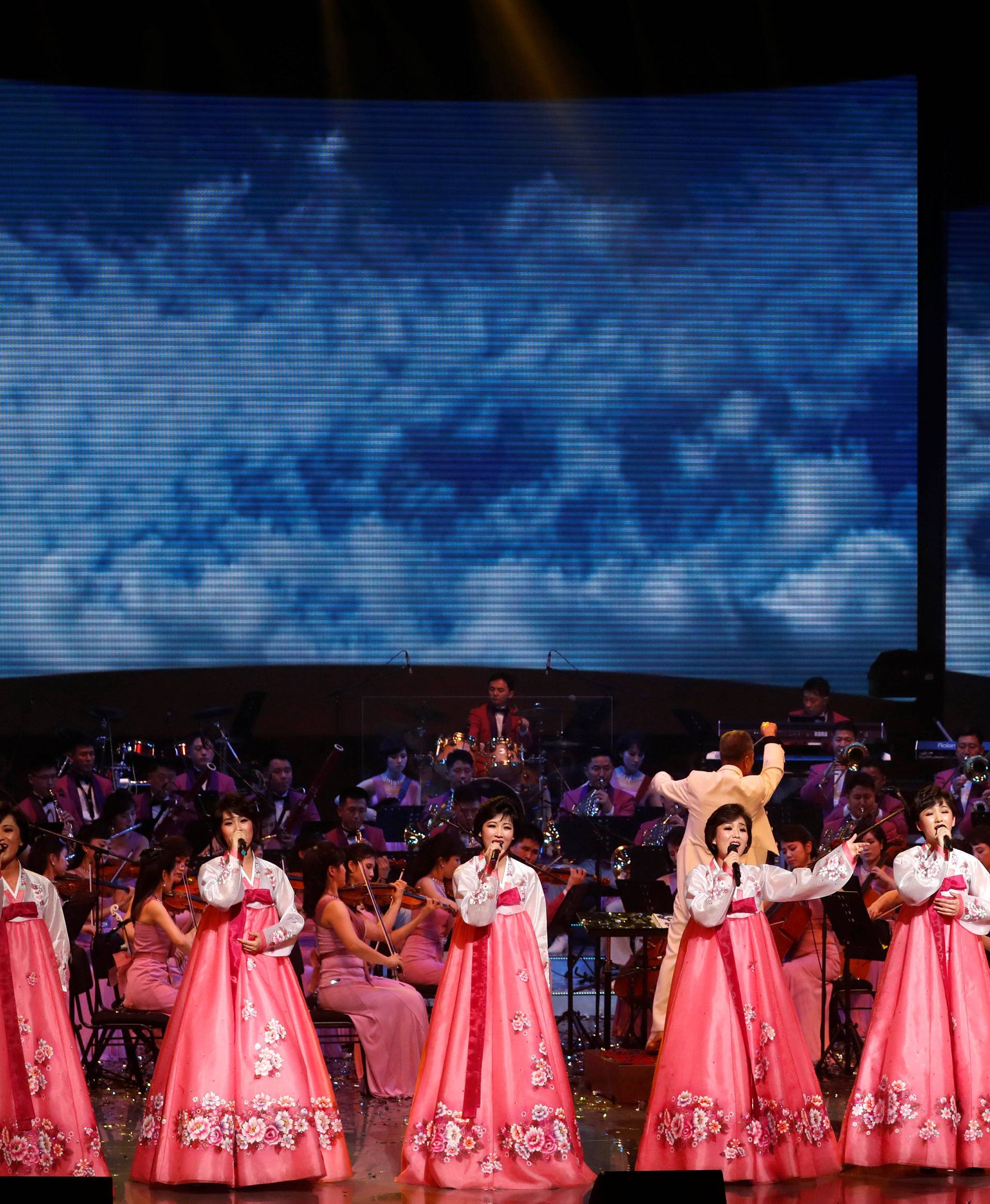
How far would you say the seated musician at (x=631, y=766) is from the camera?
959cm

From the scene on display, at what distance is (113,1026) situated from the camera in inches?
247

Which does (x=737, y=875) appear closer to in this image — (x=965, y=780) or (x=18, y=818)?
(x=18, y=818)

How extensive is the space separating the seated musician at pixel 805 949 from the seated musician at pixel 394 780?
2.99 metres

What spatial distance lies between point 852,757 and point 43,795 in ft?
14.9

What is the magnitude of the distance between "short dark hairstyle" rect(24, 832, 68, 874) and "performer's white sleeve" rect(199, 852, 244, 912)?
4.10 ft

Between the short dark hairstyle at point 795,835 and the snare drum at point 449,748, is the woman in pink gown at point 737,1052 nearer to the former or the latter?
the short dark hairstyle at point 795,835

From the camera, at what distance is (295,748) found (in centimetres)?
1017

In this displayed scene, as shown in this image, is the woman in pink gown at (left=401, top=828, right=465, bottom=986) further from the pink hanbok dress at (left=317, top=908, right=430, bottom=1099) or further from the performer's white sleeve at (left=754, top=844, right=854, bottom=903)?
the performer's white sleeve at (left=754, top=844, right=854, bottom=903)

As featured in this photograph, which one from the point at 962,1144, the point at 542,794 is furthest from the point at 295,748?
the point at 962,1144

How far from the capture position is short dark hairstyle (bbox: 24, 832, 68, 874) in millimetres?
6164

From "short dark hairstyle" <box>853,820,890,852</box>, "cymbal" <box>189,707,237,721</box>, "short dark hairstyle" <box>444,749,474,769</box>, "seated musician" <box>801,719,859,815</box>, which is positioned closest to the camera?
"short dark hairstyle" <box>853,820,890,852</box>

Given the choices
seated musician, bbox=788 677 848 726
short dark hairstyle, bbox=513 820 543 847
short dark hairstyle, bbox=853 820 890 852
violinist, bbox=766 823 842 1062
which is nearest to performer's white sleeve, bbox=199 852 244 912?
short dark hairstyle, bbox=513 820 543 847

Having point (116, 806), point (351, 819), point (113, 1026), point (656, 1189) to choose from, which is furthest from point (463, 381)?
point (656, 1189)

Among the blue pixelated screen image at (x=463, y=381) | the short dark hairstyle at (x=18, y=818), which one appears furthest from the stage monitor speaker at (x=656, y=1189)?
the blue pixelated screen image at (x=463, y=381)
